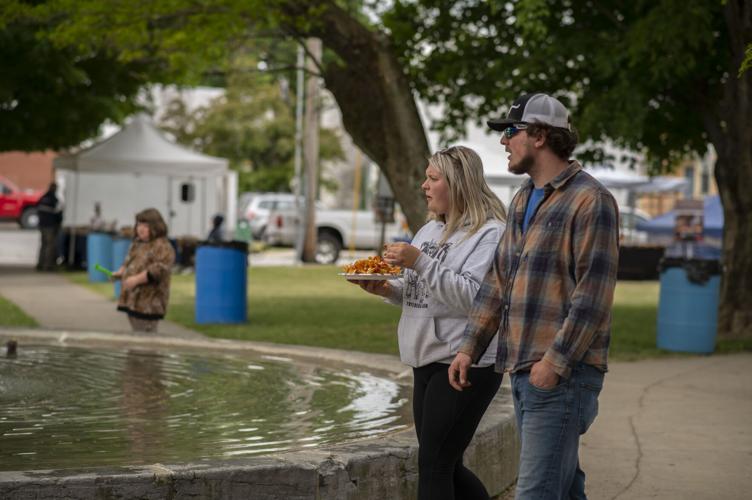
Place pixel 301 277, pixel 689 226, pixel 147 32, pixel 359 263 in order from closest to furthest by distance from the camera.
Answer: pixel 359 263 < pixel 147 32 < pixel 301 277 < pixel 689 226

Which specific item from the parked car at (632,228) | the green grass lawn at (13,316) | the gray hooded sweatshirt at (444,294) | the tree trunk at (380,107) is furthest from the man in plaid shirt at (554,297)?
the parked car at (632,228)

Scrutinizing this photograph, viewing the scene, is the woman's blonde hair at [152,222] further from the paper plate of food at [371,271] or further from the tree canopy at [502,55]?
the paper plate of food at [371,271]

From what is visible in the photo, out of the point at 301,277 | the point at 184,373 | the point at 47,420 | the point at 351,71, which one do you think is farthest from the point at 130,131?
the point at 47,420

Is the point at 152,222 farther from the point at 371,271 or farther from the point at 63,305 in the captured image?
the point at 63,305

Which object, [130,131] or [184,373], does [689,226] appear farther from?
[184,373]

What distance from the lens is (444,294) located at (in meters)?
5.10

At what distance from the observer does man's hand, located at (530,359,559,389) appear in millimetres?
4379

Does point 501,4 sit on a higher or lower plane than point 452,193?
higher

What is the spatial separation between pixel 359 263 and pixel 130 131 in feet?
87.2

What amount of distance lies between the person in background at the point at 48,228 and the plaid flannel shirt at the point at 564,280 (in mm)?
26236

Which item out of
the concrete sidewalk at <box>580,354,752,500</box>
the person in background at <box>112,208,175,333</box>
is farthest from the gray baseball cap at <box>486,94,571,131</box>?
the person in background at <box>112,208,175,333</box>

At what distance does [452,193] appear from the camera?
210 inches

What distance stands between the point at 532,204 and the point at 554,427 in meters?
0.77

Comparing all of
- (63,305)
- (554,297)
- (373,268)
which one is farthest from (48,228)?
(554,297)
